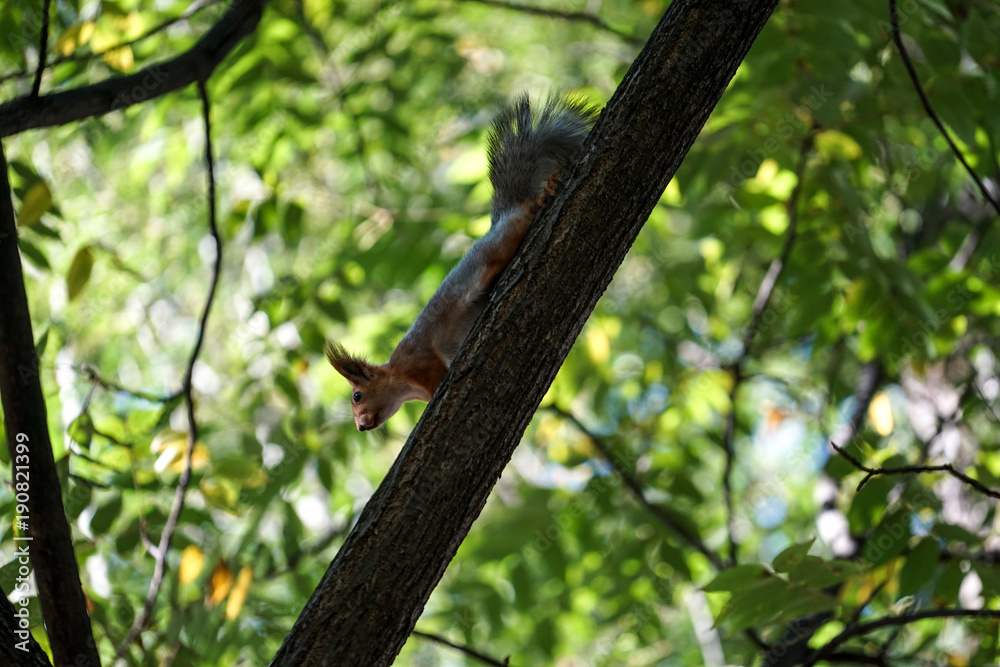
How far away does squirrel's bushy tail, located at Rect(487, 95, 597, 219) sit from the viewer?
266 centimetres

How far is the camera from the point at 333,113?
4953 millimetres

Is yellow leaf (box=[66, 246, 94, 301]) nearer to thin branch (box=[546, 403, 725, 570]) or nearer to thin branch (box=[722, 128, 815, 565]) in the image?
thin branch (box=[546, 403, 725, 570])

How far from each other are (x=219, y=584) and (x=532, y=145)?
1.77m

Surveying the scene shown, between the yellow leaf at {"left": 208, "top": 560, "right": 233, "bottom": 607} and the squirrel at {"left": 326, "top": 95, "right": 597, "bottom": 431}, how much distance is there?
68cm

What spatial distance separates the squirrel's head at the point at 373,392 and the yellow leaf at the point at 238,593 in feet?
2.07

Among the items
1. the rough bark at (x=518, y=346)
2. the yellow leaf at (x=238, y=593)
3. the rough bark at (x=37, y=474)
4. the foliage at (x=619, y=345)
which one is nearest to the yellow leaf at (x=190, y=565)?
the foliage at (x=619, y=345)

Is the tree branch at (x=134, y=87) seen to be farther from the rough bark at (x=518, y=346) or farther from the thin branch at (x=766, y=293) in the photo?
the thin branch at (x=766, y=293)

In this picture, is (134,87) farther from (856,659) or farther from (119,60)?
(856,659)

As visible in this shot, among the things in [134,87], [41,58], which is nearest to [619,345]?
[134,87]

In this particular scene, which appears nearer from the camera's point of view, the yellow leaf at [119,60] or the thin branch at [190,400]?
the thin branch at [190,400]

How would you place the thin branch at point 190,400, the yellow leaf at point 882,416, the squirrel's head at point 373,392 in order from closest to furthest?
the thin branch at point 190,400 → the squirrel's head at point 373,392 → the yellow leaf at point 882,416

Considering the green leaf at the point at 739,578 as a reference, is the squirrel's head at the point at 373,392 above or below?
above

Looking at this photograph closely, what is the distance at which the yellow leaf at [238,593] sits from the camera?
8.98 ft

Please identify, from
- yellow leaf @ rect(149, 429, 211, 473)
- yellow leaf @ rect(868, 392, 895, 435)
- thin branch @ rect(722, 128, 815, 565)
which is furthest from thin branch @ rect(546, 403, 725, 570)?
yellow leaf @ rect(149, 429, 211, 473)
